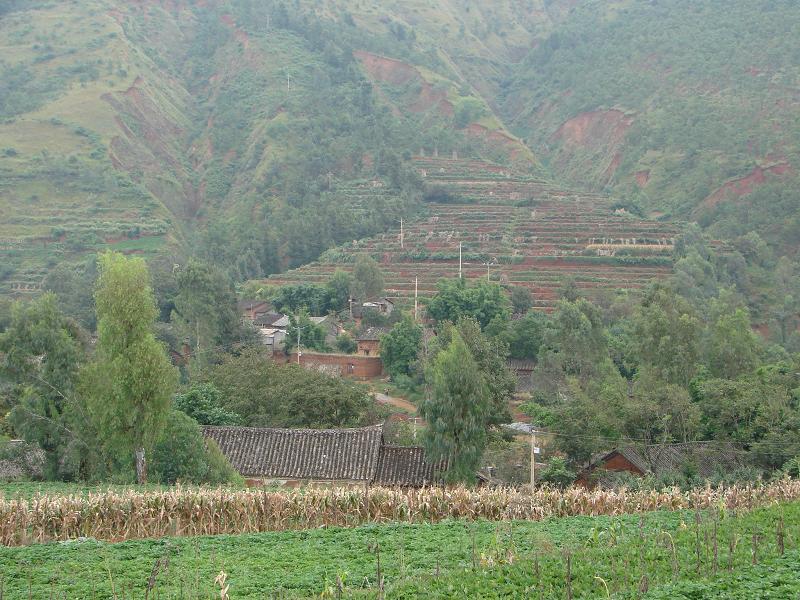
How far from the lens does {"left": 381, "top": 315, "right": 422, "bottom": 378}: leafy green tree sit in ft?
141

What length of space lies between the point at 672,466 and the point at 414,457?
6.96 metres

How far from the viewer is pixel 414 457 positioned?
22.1m

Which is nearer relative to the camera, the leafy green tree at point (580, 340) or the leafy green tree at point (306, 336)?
the leafy green tree at point (580, 340)

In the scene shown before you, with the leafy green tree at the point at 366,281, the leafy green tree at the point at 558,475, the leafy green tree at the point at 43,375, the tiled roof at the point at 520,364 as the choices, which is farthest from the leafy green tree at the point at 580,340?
the leafy green tree at the point at 43,375

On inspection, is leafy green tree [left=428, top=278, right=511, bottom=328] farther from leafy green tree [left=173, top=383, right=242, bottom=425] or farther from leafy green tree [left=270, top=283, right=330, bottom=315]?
leafy green tree [left=173, top=383, right=242, bottom=425]

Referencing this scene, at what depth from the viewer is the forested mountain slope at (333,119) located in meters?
68.4

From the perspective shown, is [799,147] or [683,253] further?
[799,147]

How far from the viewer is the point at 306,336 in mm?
46656

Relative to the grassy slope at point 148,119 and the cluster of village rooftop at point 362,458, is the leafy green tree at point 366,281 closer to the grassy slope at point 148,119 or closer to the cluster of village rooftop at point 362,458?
the grassy slope at point 148,119

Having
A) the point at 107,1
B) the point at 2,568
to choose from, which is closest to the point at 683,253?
the point at 2,568

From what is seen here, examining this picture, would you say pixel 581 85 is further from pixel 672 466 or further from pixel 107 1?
pixel 672 466

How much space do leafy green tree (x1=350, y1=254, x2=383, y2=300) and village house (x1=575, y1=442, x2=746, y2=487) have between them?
29.2m

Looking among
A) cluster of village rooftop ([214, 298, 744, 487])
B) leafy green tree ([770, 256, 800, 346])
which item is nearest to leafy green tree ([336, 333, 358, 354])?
leafy green tree ([770, 256, 800, 346])

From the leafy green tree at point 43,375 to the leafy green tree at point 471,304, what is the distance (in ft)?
87.2
